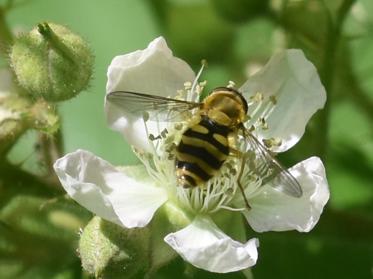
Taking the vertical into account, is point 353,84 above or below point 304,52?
below

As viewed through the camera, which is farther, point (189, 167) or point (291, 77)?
point (291, 77)

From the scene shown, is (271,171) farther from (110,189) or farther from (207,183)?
(110,189)

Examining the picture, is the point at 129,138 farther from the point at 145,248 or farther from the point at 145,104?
the point at 145,248

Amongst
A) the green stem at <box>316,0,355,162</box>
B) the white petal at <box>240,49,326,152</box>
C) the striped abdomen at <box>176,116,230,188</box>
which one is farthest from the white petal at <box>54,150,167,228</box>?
the green stem at <box>316,0,355,162</box>

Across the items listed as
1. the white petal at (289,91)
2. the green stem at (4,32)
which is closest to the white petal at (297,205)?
the white petal at (289,91)

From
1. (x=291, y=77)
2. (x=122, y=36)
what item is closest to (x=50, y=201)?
(x=291, y=77)
